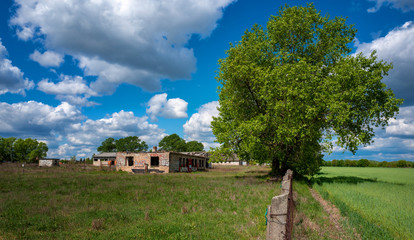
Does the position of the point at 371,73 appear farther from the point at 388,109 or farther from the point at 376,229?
the point at 376,229

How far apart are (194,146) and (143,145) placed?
25987mm

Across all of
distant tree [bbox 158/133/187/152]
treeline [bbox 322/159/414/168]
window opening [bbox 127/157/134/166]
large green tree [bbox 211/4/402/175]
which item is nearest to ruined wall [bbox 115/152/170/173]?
window opening [bbox 127/157/134/166]

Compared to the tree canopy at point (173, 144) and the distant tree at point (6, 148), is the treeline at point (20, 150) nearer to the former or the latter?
the distant tree at point (6, 148)

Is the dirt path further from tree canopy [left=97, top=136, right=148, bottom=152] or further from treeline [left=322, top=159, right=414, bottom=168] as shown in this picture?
tree canopy [left=97, top=136, right=148, bottom=152]

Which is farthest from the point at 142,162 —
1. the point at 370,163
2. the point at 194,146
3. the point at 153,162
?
the point at 194,146

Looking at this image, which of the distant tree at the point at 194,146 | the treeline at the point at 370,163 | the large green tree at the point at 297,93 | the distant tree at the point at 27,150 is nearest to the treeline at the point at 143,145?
the distant tree at the point at 194,146

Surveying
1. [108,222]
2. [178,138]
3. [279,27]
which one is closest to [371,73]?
[279,27]

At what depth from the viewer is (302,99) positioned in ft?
63.6

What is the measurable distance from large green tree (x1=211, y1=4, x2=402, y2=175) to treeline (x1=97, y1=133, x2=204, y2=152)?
276ft

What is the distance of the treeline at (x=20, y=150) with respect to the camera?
91.6 metres

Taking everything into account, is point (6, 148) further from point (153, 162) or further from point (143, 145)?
point (153, 162)

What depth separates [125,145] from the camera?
373 ft

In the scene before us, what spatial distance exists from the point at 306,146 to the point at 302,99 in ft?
15.7

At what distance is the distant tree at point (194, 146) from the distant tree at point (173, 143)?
4.96m
